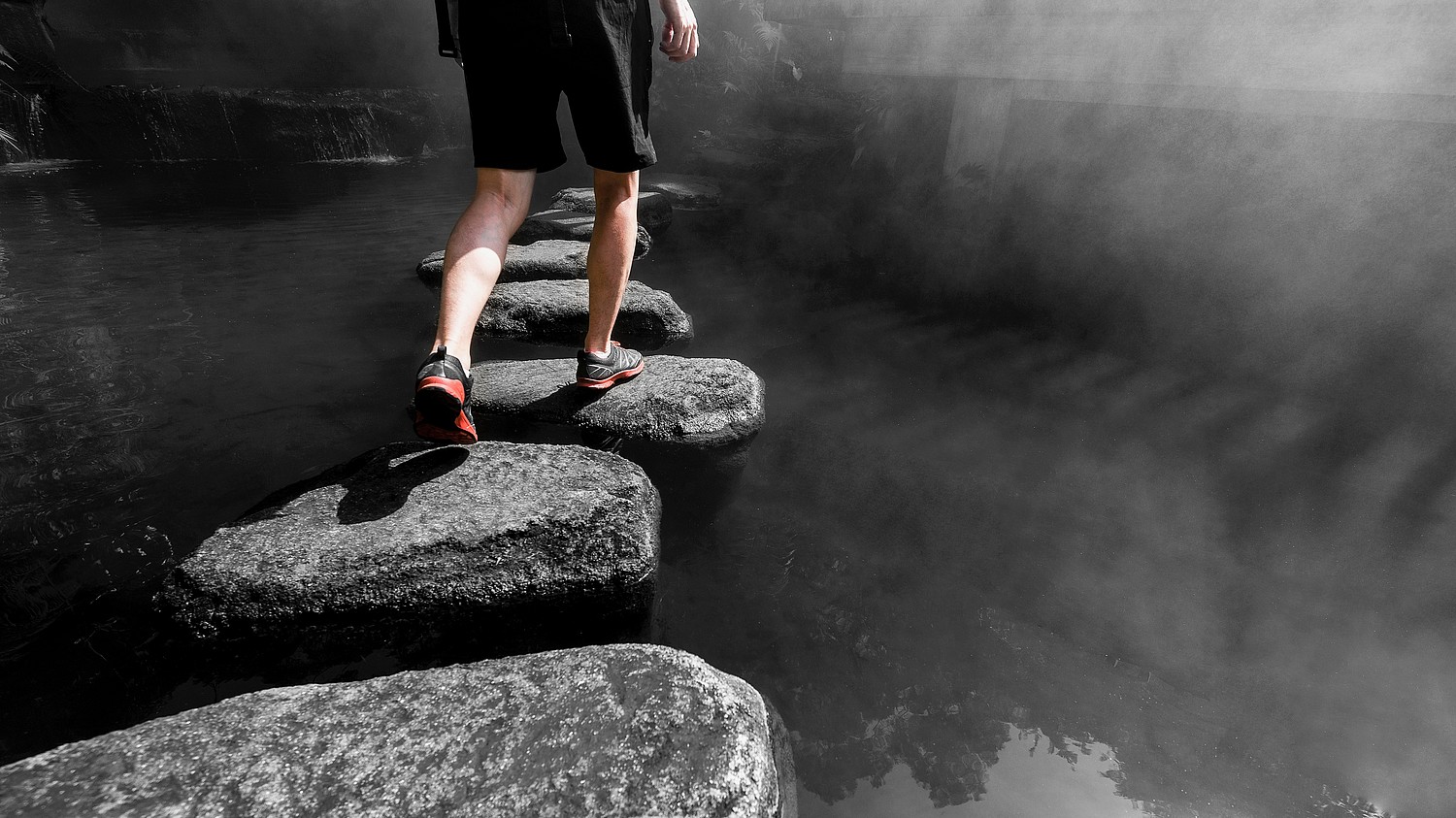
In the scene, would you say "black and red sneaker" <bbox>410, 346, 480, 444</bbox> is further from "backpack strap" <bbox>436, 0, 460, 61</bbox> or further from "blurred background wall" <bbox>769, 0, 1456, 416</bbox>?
"blurred background wall" <bbox>769, 0, 1456, 416</bbox>

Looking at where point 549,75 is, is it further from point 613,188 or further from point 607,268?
point 607,268

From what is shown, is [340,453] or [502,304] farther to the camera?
[502,304]

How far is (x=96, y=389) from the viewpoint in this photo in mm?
2191

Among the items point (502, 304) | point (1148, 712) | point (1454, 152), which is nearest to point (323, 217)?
point (502, 304)

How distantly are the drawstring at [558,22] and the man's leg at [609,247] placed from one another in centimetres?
32

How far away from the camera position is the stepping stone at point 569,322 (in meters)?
2.87

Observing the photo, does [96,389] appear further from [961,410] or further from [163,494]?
[961,410]

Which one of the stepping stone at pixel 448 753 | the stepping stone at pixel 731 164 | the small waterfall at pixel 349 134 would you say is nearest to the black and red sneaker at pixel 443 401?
the stepping stone at pixel 448 753

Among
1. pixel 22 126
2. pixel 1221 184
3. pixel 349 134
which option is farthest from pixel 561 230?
pixel 22 126

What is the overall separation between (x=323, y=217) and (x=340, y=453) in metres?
3.82

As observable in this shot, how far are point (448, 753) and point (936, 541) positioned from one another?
3.95ft

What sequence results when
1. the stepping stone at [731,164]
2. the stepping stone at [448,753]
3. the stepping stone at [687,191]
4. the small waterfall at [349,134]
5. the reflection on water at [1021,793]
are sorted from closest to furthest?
the stepping stone at [448,753]
the reflection on water at [1021,793]
the stepping stone at [687,191]
the stepping stone at [731,164]
the small waterfall at [349,134]

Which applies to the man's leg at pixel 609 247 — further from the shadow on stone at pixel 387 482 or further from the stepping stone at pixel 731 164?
the stepping stone at pixel 731 164

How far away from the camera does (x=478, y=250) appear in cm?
175
